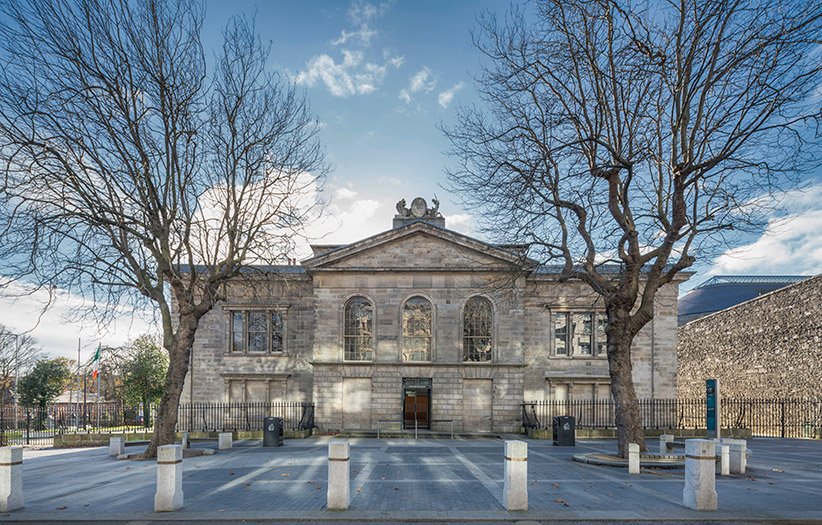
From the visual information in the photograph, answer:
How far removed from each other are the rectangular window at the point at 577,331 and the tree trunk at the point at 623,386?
47.4 feet

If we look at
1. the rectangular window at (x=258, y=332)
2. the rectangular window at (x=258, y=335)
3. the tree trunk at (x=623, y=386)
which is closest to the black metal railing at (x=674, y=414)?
the tree trunk at (x=623, y=386)

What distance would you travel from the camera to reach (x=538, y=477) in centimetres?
1423

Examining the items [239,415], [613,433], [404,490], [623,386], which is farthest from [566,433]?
[239,415]

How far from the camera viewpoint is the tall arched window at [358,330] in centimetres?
3066

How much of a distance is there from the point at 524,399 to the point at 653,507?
20.6 meters

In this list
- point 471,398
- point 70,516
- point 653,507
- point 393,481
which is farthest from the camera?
point 471,398

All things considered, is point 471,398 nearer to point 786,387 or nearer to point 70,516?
point 786,387

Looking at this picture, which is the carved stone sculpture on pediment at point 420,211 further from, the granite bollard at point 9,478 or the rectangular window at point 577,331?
the granite bollard at point 9,478

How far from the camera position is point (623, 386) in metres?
17.4

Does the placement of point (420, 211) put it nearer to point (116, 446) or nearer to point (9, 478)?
point (116, 446)

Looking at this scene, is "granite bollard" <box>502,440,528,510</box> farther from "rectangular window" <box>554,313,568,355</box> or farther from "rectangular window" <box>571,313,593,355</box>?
"rectangular window" <box>571,313,593,355</box>

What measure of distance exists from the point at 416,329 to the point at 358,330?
319cm

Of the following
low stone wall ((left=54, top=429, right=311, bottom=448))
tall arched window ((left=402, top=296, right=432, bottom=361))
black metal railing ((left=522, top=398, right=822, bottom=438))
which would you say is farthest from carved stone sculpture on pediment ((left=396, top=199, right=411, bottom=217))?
low stone wall ((left=54, top=429, right=311, bottom=448))

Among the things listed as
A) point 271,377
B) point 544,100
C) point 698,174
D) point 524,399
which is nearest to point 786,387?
point 524,399
